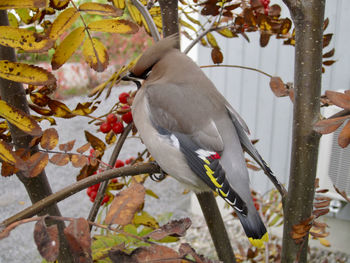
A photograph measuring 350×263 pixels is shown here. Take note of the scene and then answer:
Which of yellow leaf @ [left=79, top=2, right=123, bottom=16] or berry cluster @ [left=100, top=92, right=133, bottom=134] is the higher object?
yellow leaf @ [left=79, top=2, right=123, bottom=16]

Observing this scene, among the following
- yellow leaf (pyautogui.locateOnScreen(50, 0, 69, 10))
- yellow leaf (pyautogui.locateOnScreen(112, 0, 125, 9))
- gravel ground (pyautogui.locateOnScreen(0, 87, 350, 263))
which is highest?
yellow leaf (pyautogui.locateOnScreen(50, 0, 69, 10))

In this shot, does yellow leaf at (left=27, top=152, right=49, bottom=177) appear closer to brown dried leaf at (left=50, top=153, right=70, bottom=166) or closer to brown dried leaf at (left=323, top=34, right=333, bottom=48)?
brown dried leaf at (left=50, top=153, right=70, bottom=166)

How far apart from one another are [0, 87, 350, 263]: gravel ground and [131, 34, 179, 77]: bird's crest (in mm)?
159

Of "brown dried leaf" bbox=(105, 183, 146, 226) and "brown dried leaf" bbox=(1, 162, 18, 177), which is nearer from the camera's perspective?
"brown dried leaf" bbox=(105, 183, 146, 226)

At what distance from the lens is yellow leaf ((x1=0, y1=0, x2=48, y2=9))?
1.70 ft

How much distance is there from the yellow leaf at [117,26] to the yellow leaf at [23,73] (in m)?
0.15

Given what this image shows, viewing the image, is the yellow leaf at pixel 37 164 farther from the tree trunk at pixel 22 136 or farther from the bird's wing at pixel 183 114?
the bird's wing at pixel 183 114

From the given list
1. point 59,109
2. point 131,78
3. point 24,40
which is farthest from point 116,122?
point 24,40

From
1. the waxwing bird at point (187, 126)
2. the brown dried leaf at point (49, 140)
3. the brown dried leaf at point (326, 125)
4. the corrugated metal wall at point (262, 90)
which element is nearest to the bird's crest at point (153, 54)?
the waxwing bird at point (187, 126)

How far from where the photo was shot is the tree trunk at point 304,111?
2.12ft

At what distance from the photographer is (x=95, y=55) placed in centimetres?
70

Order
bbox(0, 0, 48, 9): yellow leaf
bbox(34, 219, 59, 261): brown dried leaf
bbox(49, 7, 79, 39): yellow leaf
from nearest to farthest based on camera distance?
bbox(34, 219, 59, 261): brown dried leaf
bbox(0, 0, 48, 9): yellow leaf
bbox(49, 7, 79, 39): yellow leaf

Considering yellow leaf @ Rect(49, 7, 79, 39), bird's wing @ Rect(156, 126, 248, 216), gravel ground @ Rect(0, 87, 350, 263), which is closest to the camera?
yellow leaf @ Rect(49, 7, 79, 39)

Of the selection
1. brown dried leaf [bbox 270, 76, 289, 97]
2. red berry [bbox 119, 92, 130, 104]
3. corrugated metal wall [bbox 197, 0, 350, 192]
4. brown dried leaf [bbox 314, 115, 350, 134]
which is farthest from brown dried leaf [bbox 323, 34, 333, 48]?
corrugated metal wall [bbox 197, 0, 350, 192]
